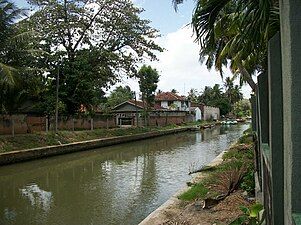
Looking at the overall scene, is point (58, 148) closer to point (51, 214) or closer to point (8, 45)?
point (8, 45)

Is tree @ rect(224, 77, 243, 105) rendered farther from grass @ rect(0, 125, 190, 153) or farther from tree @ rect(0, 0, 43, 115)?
tree @ rect(0, 0, 43, 115)

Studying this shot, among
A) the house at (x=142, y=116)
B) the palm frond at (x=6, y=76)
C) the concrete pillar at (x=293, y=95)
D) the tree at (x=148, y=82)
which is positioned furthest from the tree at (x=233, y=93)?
the concrete pillar at (x=293, y=95)

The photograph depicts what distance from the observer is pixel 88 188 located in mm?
11883

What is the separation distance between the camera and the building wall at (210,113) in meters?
68.1

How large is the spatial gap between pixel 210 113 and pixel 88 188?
60.9 m

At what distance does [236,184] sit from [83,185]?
6.32 m

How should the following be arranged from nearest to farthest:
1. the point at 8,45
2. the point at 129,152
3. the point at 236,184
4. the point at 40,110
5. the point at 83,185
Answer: the point at 236,184, the point at 83,185, the point at 8,45, the point at 129,152, the point at 40,110

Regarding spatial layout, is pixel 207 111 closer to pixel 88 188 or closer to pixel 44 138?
pixel 44 138

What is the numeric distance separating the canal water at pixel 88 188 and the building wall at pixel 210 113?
160ft

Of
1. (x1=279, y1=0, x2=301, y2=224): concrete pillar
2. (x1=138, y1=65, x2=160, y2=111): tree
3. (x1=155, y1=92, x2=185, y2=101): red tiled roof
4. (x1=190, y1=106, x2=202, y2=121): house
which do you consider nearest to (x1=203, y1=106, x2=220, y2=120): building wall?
(x1=190, y1=106, x2=202, y2=121): house

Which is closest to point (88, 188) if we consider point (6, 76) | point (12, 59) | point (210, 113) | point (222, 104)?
point (6, 76)

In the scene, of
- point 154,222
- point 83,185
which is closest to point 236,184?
point 154,222

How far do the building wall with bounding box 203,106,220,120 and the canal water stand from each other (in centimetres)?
4877

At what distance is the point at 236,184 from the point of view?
7.67m
